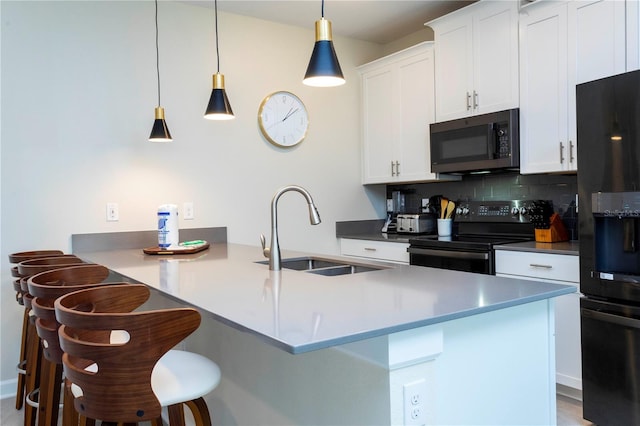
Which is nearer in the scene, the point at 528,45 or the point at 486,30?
the point at 528,45

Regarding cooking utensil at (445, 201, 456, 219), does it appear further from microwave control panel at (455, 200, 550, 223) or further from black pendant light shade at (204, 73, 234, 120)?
black pendant light shade at (204, 73, 234, 120)

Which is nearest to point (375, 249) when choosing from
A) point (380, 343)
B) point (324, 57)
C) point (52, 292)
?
point (324, 57)

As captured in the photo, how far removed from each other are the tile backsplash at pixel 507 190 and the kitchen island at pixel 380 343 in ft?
5.67

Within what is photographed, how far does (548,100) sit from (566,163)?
0.40 meters

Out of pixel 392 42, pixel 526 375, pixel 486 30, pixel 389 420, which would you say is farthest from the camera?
pixel 392 42

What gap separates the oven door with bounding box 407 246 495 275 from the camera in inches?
118

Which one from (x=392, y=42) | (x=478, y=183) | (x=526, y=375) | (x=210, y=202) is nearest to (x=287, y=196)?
(x=210, y=202)

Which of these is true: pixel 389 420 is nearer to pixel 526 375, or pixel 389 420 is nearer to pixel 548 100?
pixel 526 375

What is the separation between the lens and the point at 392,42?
4449 mm

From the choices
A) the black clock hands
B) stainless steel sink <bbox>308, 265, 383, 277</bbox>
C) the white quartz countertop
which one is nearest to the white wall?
the black clock hands

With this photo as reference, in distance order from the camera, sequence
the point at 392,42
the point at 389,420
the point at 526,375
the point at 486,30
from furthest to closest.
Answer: the point at 392,42, the point at 486,30, the point at 526,375, the point at 389,420

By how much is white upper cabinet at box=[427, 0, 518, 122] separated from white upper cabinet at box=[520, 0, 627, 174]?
0.09 metres

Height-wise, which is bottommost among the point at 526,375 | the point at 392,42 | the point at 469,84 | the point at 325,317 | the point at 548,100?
the point at 526,375

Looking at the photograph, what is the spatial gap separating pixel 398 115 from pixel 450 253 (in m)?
1.31
